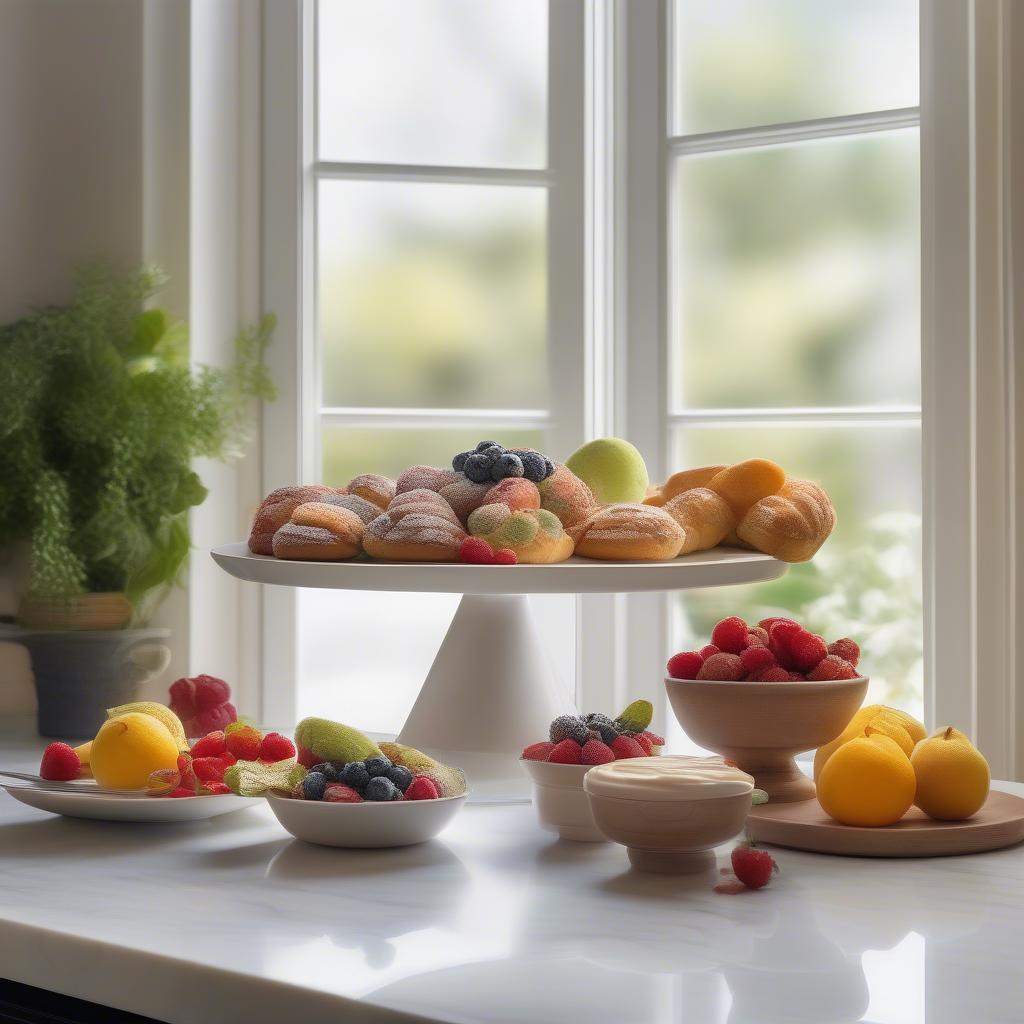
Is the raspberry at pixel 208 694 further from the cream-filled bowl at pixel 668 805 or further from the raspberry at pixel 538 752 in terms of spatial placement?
the cream-filled bowl at pixel 668 805

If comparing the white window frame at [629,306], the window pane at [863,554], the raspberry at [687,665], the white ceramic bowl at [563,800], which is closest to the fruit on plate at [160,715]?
the white ceramic bowl at [563,800]

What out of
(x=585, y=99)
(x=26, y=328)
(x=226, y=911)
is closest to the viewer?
(x=226, y=911)

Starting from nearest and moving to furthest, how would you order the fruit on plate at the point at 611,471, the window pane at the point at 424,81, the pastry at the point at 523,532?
the pastry at the point at 523,532 → the fruit on plate at the point at 611,471 → the window pane at the point at 424,81

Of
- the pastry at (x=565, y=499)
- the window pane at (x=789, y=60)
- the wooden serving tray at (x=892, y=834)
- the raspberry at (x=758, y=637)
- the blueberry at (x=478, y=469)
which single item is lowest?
the wooden serving tray at (x=892, y=834)

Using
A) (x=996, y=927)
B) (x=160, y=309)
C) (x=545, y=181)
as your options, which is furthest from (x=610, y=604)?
(x=996, y=927)

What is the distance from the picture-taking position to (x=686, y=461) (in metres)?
2.13

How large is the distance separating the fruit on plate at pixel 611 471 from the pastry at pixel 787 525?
0.42ft

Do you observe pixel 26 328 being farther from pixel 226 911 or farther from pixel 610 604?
pixel 226 911

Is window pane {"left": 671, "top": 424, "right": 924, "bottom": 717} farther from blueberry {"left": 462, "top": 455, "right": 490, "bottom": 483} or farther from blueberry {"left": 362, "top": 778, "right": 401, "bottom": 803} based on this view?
blueberry {"left": 362, "top": 778, "right": 401, "bottom": 803}

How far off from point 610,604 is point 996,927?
1288 millimetres

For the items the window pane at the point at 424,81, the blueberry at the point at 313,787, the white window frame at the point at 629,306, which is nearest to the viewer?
the blueberry at the point at 313,787

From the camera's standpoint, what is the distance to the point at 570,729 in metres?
1.07

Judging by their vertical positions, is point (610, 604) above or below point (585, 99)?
below

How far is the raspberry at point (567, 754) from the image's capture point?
3.46ft
